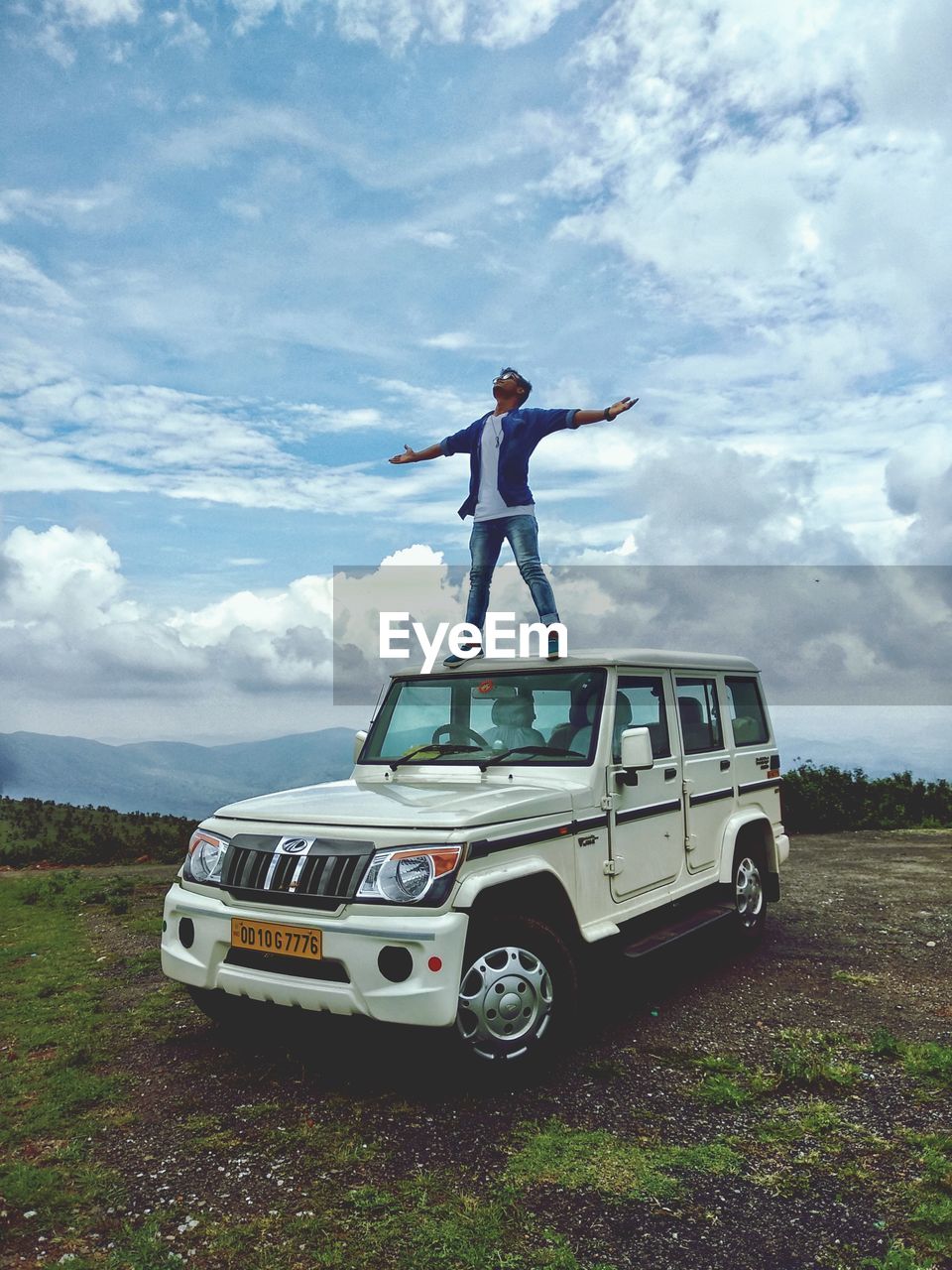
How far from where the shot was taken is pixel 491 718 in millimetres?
5914

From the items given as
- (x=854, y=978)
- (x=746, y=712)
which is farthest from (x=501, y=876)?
(x=746, y=712)

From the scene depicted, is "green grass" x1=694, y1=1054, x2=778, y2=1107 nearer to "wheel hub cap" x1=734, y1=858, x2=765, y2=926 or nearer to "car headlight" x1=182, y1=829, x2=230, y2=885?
"wheel hub cap" x1=734, y1=858, x2=765, y2=926

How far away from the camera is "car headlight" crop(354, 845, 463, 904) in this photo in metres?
4.14

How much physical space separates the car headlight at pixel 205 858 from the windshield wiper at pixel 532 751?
159 centimetres

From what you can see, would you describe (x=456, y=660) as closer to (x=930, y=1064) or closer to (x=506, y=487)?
(x=506, y=487)

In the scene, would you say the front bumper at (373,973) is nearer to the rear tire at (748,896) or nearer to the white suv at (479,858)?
the white suv at (479,858)

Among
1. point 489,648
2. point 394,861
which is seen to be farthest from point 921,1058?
point 489,648

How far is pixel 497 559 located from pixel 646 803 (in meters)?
3.35

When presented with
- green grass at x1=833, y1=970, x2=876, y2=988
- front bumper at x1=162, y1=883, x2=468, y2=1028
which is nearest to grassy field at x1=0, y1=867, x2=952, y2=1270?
front bumper at x1=162, y1=883, x2=468, y2=1028

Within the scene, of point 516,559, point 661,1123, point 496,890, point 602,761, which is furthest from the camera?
point 516,559

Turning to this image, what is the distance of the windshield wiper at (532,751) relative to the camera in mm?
5422

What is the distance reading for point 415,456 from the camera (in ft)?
28.9

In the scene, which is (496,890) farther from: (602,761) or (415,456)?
(415,456)

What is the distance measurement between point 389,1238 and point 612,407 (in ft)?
19.5
